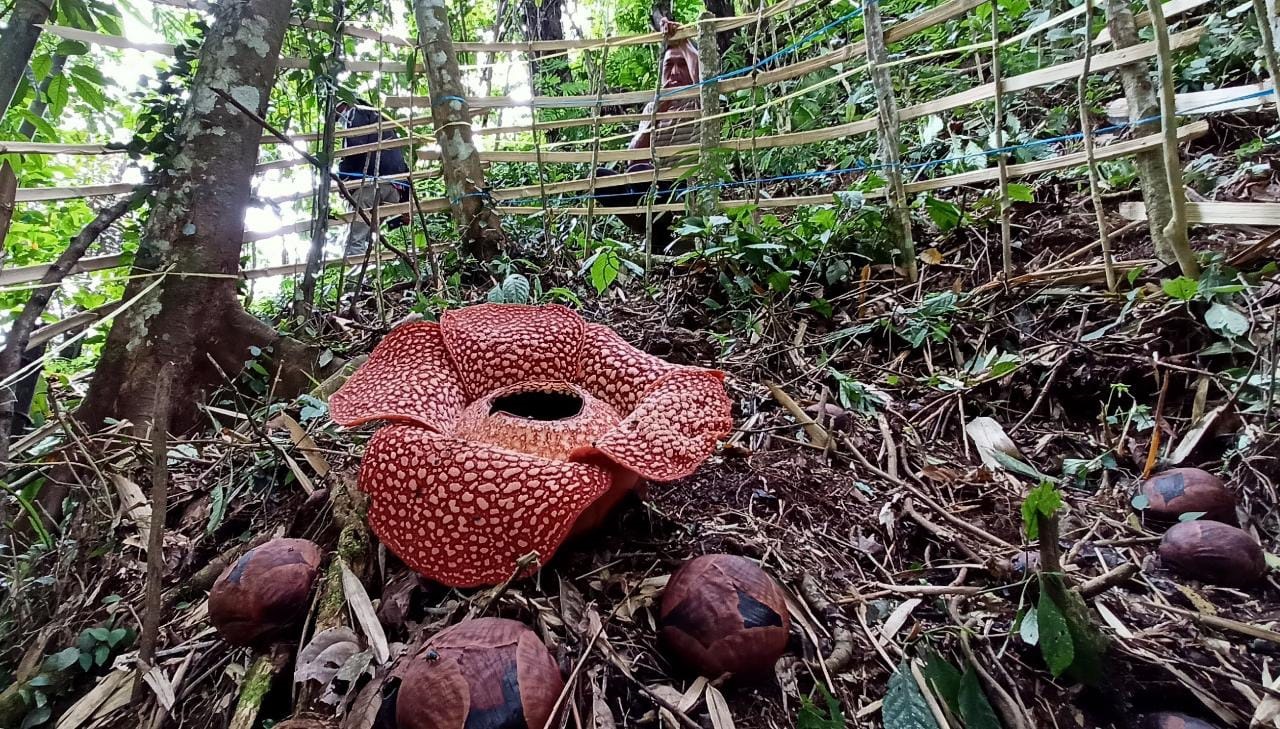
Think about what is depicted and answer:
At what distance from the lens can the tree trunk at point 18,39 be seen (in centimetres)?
191

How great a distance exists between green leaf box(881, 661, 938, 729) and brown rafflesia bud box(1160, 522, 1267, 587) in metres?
0.98

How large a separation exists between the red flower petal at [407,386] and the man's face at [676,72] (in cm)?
469

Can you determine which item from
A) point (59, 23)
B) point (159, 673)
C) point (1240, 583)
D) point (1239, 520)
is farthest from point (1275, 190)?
point (59, 23)

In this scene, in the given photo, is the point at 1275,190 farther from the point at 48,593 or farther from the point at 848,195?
the point at 48,593

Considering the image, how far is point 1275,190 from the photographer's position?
9.91 ft

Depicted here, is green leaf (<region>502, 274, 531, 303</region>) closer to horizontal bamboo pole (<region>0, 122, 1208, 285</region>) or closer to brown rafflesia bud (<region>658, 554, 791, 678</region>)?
horizontal bamboo pole (<region>0, 122, 1208, 285</region>)

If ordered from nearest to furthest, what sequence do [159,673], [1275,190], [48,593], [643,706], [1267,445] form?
1. [643,706]
2. [159,673]
3. [48,593]
4. [1267,445]
5. [1275,190]

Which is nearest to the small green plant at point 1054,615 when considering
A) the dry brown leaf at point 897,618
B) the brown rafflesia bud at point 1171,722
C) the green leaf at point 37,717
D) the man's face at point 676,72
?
the brown rafflesia bud at point 1171,722

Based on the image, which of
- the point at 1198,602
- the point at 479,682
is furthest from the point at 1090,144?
the point at 479,682

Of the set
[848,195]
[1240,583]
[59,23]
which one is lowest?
[1240,583]

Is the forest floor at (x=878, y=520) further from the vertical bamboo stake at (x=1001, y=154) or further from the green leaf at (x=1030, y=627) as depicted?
the vertical bamboo stake at (x=1001, y=154)

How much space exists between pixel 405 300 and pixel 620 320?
1.40 m

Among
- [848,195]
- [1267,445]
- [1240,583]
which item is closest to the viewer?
[1240,583]

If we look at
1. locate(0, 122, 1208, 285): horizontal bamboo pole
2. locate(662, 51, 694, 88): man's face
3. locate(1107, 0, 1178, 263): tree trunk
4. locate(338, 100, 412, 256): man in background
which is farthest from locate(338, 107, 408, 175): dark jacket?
locate(1107, 0, 1178, 263): tree trunk
